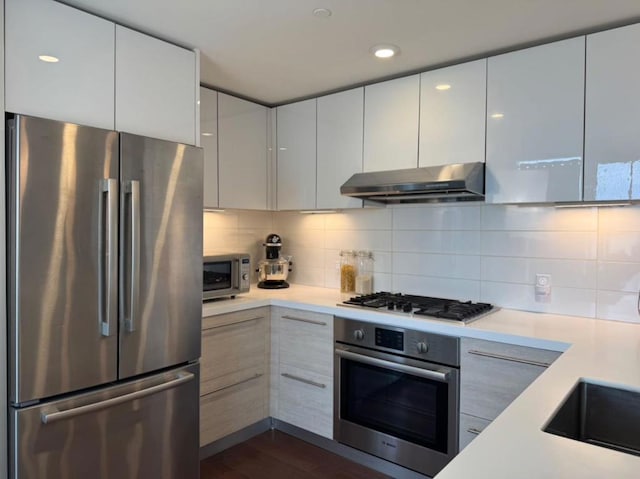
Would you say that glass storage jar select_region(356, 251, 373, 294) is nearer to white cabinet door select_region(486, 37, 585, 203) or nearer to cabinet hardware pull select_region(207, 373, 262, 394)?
cabinet hardware pull select_region(207, 373, 262, 394)

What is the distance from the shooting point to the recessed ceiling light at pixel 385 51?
2232 millimetres

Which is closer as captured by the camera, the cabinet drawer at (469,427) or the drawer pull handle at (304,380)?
the cabinet drawer at (469,427)

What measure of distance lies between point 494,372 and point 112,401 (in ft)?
5.35

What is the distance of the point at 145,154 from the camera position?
1.91m

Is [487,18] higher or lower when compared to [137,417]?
higher

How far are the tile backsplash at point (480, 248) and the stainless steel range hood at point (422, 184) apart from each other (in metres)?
0.22

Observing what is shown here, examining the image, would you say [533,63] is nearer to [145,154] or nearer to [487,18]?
[487,18]

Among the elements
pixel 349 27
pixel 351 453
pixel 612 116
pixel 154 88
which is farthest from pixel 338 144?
pixel 351 453

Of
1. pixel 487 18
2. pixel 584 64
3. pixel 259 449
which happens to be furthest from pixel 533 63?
pixel 259 449

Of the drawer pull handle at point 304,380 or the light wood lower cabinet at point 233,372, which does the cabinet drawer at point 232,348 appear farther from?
the drawer pull handle at point 304,380

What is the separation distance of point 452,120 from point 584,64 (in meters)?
0.63

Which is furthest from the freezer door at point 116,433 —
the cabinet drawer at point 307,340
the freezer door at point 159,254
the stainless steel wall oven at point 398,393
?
the stainless steel wall oven at point 398,393

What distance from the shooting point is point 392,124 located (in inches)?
104

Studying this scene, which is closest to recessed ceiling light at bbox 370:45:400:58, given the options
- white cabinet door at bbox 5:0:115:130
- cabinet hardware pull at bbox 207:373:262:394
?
white cabinet door at bbox 5:0:115:130
